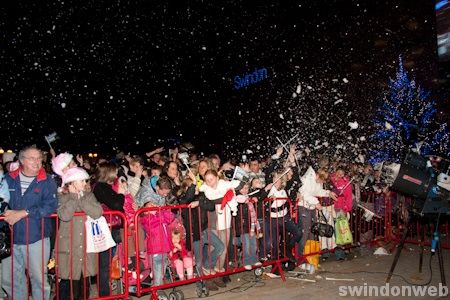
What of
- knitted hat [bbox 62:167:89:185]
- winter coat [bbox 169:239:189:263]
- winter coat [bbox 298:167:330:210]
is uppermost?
knitted hat [bbox 62:167:89:185]

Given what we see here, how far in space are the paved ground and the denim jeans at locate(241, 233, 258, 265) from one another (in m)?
0.37

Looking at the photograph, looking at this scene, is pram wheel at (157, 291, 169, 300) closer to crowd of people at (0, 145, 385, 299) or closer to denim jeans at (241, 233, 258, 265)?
crowd of people at (0, 145, 385, 299)

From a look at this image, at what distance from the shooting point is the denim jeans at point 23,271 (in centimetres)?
475

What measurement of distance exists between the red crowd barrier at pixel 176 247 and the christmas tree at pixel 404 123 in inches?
1002

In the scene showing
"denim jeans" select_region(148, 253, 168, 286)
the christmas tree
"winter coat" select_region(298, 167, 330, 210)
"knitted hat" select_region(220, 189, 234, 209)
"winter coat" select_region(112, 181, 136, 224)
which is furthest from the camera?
the christmas tree

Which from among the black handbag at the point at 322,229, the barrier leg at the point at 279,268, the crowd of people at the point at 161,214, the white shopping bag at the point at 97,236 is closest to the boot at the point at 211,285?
the crowd of people at the point at 161,214

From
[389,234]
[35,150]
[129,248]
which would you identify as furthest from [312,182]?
[35,150]

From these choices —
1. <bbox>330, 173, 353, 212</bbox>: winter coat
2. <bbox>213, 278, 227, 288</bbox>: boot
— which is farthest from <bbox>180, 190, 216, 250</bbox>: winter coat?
<bbox>330, 173, 353, 212</bbox>: winter coat

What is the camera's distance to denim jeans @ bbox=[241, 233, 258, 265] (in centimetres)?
673

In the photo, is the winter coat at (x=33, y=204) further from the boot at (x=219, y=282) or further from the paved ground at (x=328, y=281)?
the boot at (x=219, y=282)

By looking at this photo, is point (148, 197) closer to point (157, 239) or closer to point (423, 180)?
point (157, 239)

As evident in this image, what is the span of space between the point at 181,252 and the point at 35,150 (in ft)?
9.07

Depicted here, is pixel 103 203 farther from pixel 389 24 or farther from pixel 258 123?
pixel 258 123

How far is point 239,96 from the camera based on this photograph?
41.2 m
